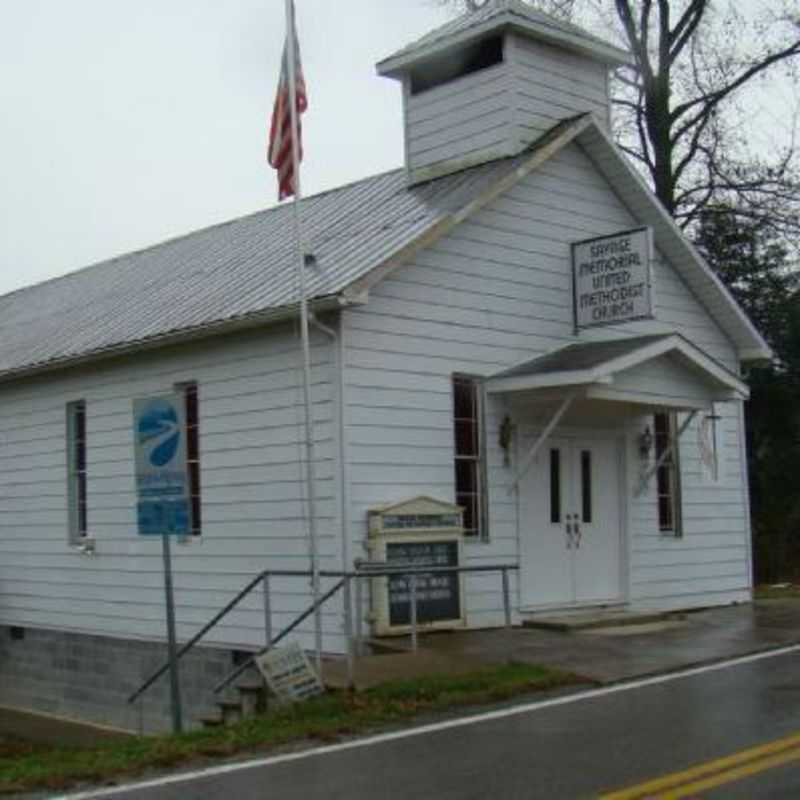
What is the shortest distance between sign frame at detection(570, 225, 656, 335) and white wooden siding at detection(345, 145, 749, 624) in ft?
Answer: 0.37

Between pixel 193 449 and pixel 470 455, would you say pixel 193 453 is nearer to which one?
pixel 193 449

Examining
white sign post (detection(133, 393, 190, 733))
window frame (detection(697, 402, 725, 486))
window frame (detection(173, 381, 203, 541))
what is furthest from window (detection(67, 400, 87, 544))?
window frame (detection(697, 402, 725, 486))

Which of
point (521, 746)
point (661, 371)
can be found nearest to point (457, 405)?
point (661, 371)

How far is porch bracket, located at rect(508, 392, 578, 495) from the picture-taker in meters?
15.1

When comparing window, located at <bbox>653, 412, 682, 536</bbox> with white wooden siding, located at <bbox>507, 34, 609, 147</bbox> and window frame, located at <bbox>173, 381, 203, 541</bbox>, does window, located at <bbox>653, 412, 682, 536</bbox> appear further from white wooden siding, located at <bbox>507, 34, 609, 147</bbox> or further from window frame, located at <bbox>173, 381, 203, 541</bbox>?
window frame, located at <bbox>173, 381, 203, 541</bbox>

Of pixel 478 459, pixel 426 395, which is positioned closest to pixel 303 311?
pixel 426 395

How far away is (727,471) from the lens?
19.7 metres

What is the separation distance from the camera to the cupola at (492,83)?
16812 mm

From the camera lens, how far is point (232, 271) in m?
17.2

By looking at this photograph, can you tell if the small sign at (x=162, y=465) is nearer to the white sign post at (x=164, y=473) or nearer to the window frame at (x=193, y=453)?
the white sign post at (x=164, y=473)

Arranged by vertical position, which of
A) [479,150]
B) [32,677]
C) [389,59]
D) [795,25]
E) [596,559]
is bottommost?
[32,677]

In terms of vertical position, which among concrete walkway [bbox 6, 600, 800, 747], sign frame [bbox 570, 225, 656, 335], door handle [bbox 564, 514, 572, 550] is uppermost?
sign frame [bbox 570, 225, 656, 335]

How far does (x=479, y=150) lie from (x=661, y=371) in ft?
12.1

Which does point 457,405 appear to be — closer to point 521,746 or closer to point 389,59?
point 389,59
